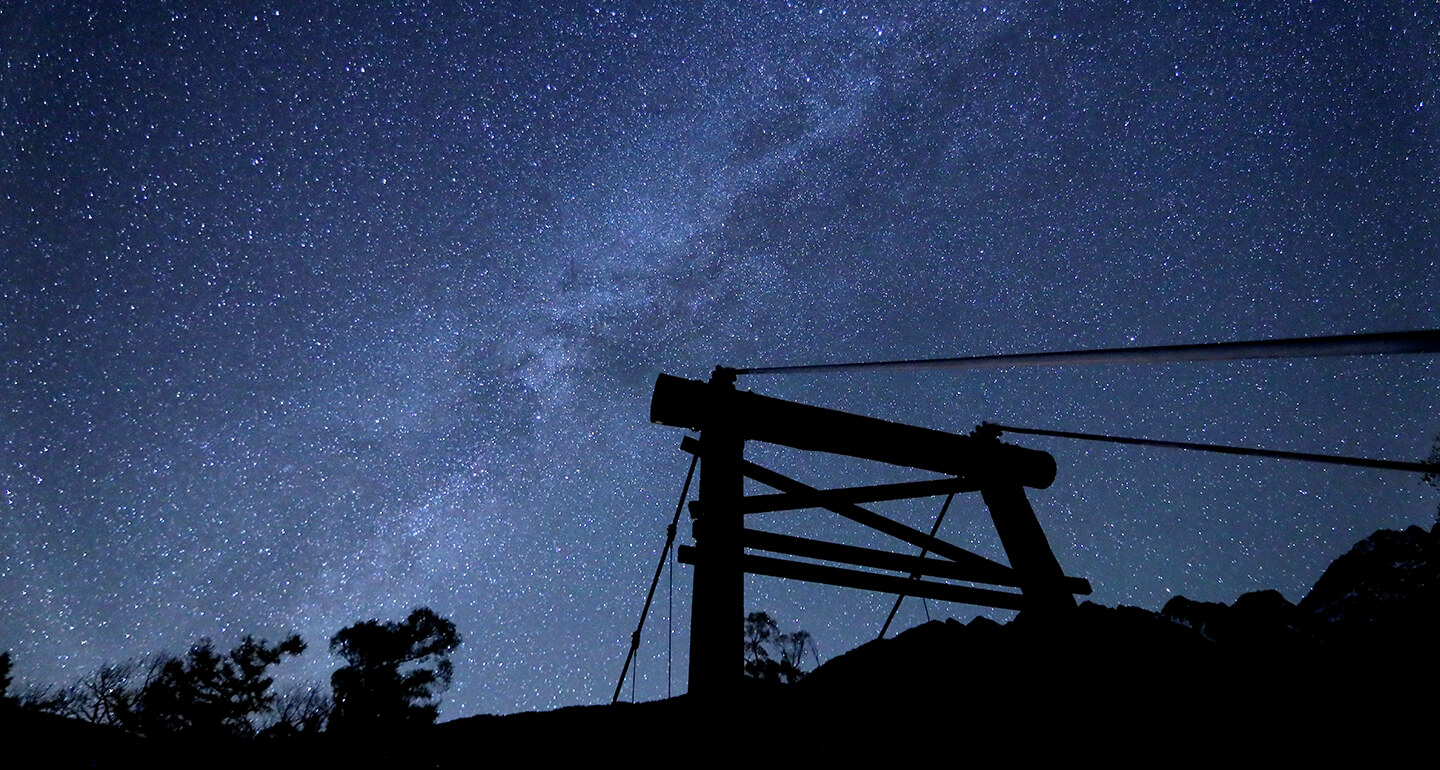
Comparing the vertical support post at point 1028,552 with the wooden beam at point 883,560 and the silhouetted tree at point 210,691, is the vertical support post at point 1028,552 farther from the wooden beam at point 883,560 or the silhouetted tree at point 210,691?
the silhouetted tree at point 210,691

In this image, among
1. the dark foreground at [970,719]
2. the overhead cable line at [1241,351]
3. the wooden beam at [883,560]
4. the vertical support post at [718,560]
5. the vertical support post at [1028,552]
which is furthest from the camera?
the vertical support post at [1028,552]

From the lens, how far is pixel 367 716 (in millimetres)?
18641

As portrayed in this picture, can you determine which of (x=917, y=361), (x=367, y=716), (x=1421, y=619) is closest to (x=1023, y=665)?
(x=917, y=361)

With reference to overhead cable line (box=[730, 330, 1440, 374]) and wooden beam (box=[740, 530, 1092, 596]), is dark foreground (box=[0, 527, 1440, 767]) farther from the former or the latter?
overhead cable line (box=[730, 330, 1440, 374])

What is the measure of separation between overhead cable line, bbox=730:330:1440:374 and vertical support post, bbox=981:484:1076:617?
2.01 m

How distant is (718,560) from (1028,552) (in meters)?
2.35

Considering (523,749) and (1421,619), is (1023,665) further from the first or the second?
(1421,619)

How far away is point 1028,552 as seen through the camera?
14.0 feet

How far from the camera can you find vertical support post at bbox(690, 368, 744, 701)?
304 cm

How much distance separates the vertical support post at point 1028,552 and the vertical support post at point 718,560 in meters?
2.06

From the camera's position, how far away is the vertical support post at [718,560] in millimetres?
3045

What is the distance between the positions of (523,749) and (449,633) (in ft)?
63.1

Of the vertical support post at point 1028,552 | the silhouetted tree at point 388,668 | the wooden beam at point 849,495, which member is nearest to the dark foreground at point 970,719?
the vertical support post at point 1028,552

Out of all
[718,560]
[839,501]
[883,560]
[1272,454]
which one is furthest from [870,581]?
[1272,454]
